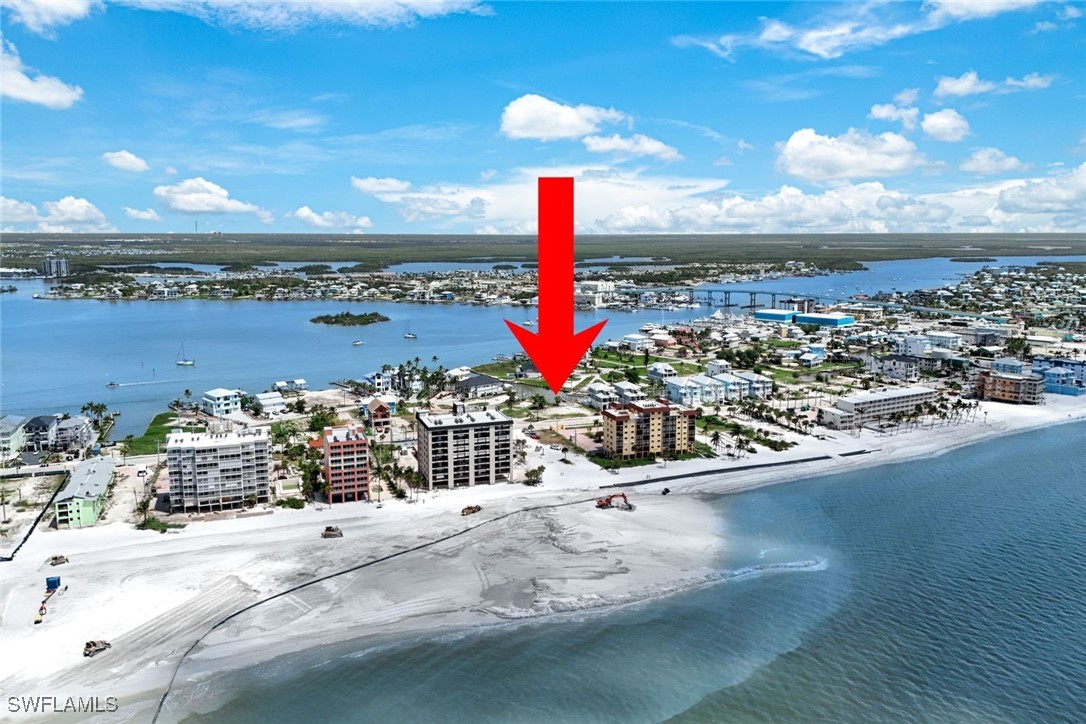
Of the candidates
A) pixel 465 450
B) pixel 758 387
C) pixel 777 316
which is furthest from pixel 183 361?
pixel 777 316

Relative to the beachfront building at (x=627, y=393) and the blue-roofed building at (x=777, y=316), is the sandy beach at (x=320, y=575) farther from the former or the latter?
the blue-roofed building at (x=777, y=316)

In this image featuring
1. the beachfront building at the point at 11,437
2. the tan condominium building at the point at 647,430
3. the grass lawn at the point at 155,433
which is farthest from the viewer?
the grass lawn at the point at 155,433

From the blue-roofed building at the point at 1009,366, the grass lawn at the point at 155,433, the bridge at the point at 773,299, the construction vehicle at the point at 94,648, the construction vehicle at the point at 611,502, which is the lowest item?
the construction vehicle at the point at 94,648

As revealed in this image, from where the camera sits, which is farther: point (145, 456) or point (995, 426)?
point (995, 426)

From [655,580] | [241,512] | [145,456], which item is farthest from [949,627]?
[145,456]

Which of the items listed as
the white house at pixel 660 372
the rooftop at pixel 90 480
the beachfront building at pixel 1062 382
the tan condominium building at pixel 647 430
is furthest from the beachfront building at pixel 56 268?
the beachfront building at pixel 1062 382

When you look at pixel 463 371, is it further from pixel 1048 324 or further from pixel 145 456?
pixel 1048 324

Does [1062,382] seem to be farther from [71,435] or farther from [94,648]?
[71,435]
